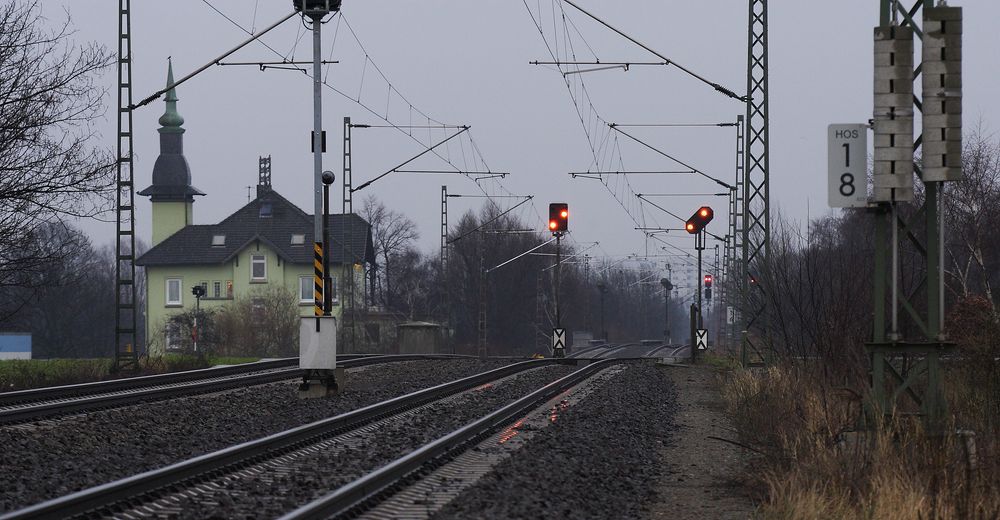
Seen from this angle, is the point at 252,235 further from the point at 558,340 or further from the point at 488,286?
the point at 558,340

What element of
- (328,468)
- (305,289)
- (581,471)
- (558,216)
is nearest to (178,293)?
(305,289)

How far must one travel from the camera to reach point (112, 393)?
21516 millimetres

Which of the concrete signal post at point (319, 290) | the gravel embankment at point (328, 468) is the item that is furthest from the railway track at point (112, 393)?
the gravel embankment at point (328, 468)

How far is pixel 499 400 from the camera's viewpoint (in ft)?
69.5

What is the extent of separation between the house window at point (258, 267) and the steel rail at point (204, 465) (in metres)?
66.7

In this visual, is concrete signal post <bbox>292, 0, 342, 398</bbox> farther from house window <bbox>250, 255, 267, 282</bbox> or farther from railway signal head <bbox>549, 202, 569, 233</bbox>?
house window <bbox>250, 255, 267, 282</bbox>

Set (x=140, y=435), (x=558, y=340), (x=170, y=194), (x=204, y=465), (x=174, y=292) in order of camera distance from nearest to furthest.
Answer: (x=204, y=465) → (x=140, y=435) → (x=558, y=340) → (x=174, y=292) → (x=170, y=194)

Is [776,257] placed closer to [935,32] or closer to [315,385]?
[315,385]

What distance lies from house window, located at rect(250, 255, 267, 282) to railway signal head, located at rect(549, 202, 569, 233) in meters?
51.3

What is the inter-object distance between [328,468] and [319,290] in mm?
11209

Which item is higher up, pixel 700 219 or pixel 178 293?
pixel 700 219

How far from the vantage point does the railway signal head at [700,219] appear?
34.0 metres

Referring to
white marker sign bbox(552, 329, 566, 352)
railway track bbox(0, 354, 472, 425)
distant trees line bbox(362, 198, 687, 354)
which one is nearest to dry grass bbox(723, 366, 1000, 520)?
railway track bbox(0, 354, 472, 425)

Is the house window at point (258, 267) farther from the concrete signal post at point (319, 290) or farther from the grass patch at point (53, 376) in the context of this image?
the concrete signal post at point (319, 290)
